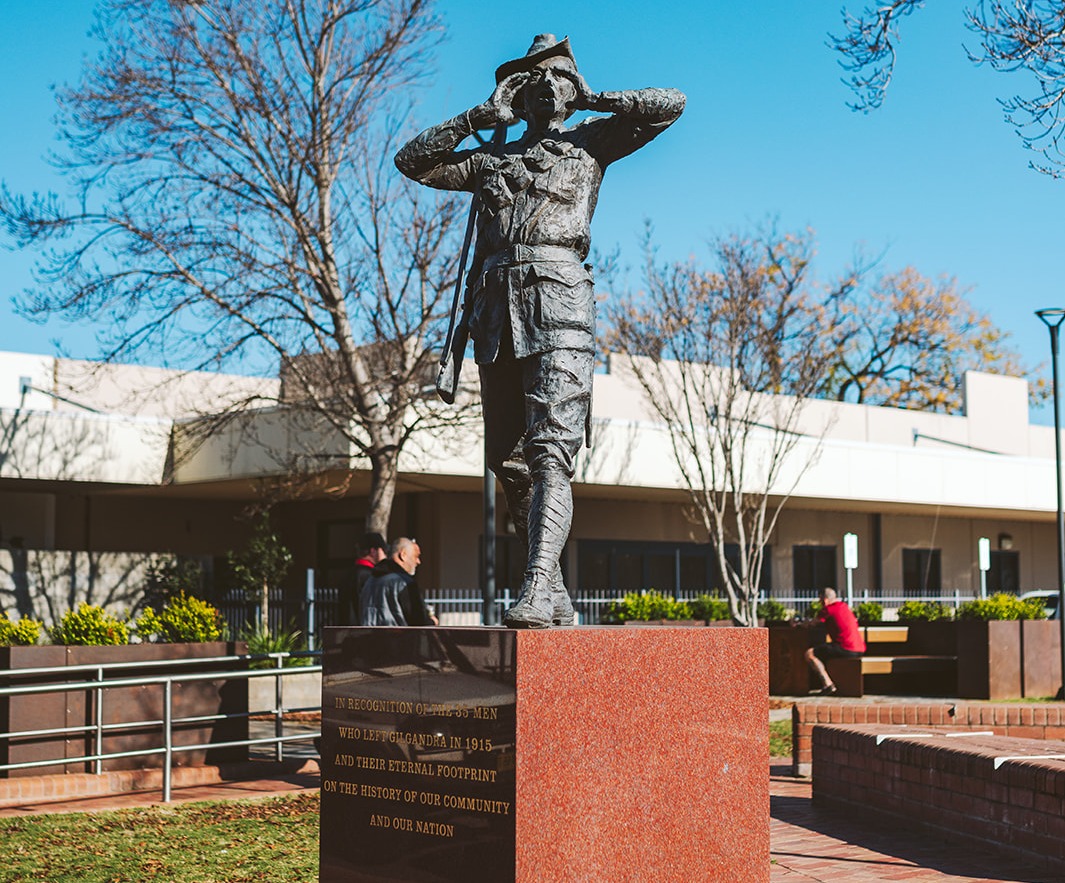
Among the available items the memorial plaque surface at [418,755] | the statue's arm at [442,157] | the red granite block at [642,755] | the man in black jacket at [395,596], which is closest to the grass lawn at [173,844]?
the man in black jacket at [395,596]

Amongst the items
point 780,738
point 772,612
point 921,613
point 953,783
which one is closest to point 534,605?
point 953,783

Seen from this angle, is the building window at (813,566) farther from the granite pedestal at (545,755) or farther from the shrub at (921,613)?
the granite pedestal at (545,755)

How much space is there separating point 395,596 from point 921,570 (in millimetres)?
28932

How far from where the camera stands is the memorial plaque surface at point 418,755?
5465mm

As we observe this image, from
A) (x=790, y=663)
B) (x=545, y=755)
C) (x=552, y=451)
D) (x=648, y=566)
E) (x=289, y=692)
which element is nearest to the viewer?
(x=545, y=755)

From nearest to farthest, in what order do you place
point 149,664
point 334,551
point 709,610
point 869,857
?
point 869,857, point 149,664, point 709,610, point 334,551

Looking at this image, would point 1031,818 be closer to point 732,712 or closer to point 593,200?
point 732,712

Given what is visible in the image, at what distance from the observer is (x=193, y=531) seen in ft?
107

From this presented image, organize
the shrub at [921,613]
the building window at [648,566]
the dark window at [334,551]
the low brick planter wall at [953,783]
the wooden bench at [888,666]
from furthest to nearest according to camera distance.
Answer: the dark window at [334,551] < the building window at [648,566] < the shrub at [921,613] < the wooden bench at [888,666] < the low brick planter wall at [953,783]

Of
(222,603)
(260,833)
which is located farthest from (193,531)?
(260,833)

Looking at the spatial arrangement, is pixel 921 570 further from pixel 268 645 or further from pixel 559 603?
pixel 559 603

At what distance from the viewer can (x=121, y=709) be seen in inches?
476

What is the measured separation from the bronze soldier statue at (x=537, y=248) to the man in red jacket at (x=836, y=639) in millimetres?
14183

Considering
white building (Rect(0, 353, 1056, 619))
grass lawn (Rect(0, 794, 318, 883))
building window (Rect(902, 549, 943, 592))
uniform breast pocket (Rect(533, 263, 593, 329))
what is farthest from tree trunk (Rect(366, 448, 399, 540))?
building window (Rect(902, 549, 943, 592))
